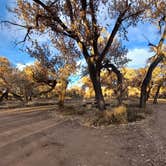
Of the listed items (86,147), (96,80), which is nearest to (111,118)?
(96,80)

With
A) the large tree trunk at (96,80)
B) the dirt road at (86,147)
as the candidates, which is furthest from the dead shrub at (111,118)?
the large tree trunk at (96,80)

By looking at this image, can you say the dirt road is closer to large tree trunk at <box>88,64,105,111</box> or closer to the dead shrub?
the dead shrub

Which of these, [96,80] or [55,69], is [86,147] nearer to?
[96,80]

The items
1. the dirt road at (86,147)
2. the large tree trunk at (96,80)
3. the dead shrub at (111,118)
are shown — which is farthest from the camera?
the large tree trunk at (96,80)

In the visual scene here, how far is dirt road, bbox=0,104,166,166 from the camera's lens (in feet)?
18.2

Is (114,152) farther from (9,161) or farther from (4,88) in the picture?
(4,88)

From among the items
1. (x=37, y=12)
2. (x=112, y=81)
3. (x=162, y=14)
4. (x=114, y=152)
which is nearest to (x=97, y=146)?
(x=114, y=152)

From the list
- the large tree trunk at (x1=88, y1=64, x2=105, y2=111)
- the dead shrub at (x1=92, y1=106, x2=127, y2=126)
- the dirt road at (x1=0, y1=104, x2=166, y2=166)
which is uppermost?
the large tree trunk at (x1=88, y1=64, x2=105, y2=111)

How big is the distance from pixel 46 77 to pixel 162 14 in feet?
37.6

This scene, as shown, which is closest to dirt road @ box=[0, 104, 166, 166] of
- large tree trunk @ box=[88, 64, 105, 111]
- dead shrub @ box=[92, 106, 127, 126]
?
dead shrub @ box=[92, 106, 127, 126]

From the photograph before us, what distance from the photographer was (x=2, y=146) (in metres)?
6.90

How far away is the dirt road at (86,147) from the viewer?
218 inches

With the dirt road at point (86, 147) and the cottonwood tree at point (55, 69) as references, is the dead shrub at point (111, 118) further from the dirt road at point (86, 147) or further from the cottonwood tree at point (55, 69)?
the cottonwood tree at point (55, 69)

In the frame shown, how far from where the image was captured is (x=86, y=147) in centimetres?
683
